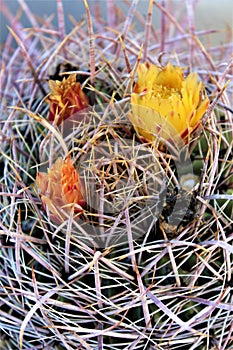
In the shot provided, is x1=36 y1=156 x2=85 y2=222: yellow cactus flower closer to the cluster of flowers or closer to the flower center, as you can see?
the cluster of flowers

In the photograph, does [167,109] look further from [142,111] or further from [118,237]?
[118,237]

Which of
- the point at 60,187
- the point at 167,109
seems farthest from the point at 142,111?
the point at 60,187

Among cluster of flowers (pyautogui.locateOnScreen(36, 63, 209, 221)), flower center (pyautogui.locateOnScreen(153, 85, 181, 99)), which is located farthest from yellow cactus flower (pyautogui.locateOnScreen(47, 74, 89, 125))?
flower center (pyautogui.locateOnScreen(153, 85, 181, 99))

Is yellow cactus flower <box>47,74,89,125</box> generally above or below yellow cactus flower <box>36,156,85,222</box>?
above

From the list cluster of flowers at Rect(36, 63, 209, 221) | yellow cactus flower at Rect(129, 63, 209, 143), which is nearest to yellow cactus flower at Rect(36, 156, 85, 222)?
cluster of flowers at Rect(36, 63, 209, 221)

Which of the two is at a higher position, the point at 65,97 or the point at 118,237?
the point at 65,97

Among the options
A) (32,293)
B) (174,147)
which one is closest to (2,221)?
(32,293)
